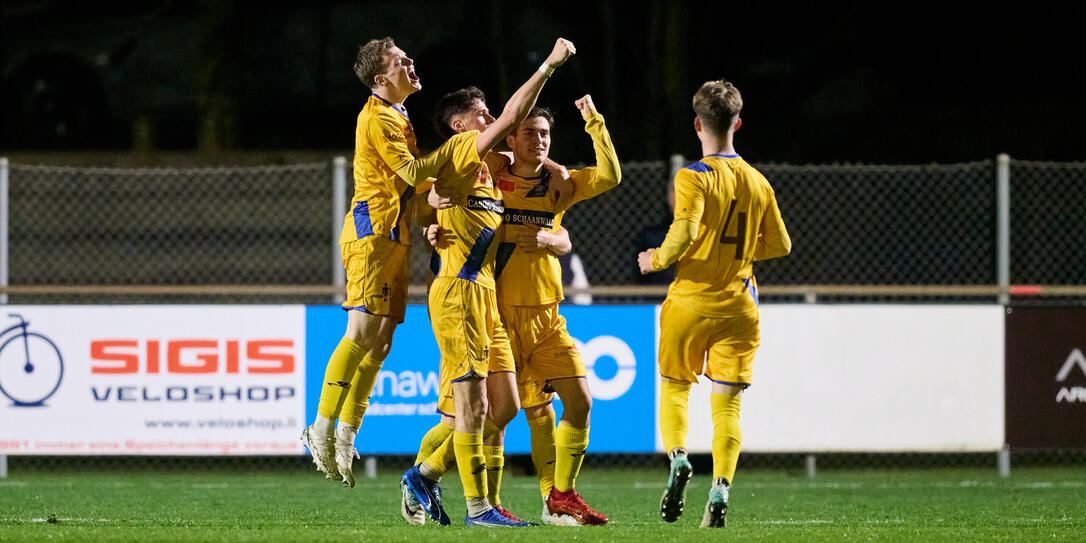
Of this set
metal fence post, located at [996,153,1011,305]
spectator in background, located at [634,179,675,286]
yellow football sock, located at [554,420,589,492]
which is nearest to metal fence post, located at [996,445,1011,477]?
metal fence post, located at [996,153,1011,305]

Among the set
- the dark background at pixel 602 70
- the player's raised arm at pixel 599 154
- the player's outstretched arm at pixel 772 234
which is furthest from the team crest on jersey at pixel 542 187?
the dark background at pixel 602 70

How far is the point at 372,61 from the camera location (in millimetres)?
7199

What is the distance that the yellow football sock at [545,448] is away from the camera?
726cm

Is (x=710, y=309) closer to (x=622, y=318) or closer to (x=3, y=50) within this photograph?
(x=622, y=318)

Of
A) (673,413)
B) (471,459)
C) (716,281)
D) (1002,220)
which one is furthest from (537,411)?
(1002,220)

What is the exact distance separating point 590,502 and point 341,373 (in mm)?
2426

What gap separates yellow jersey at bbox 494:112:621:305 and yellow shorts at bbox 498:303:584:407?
5 centimetres

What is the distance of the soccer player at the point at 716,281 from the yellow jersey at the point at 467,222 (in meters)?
0.68

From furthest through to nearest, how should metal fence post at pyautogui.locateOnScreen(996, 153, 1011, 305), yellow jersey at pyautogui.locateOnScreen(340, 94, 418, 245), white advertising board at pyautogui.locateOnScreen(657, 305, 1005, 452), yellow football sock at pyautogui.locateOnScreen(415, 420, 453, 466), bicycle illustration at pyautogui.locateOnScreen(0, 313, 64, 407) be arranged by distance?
1. metal fence post at pyautogui.locateOnScreen(996, 153, 1011, 305)
2. white advertising board at pyautogui.locateOnScreen(657, 305, 1005, 452)
3. bicycle illustration at pyautogui.locateOnScreen(0, 313, 64, 407)
4. yellow football sock at pyautogui.locateOnScreen(415, 420, 453, 466)
5. yellow jersey at pyautogui.locateOnScreen(340, 94, 418, 245)

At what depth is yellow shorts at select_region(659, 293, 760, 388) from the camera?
677cm

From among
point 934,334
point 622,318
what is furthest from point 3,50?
point 934,334

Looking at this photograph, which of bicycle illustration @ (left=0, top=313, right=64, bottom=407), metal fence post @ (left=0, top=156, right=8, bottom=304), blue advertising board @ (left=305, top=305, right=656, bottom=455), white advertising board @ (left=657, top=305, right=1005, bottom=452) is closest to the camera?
bicycle illustration @ (left=0, top=313, right=64, bottom=407)

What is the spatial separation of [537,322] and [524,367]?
25 cm

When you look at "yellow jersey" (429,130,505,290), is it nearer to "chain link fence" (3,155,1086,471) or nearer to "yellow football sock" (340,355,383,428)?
"yellow football sock" (340,355,383,428)
